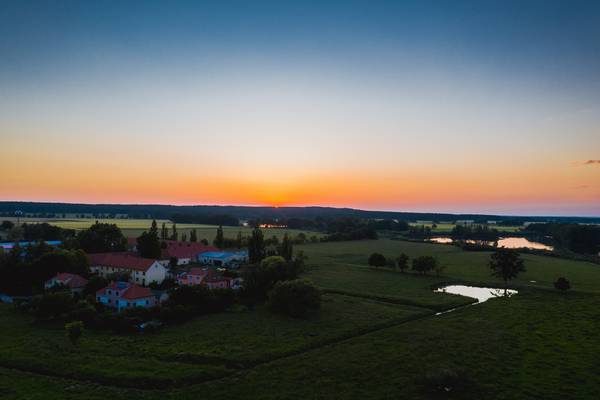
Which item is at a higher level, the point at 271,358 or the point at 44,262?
the point at 44,262

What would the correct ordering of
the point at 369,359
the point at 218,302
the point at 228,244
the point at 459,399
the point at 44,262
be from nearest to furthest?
the point at 459,399
the point at 369,359
the point at 218,302
the point at 44,262
the point at 228,244

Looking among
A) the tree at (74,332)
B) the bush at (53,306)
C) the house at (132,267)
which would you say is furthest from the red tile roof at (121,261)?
the tree at (74,332)

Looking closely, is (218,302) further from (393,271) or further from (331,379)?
(393,271)

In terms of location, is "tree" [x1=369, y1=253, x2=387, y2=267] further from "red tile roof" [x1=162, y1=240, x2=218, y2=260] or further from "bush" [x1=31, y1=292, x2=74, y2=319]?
"bush" [x1=31, y1=292, x2=74, y2=319]

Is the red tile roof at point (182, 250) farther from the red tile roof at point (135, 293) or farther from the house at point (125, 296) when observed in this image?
the red tile roof at point (135, 293)

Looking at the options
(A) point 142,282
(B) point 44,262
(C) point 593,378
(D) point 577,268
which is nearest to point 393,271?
(D) point 577,268

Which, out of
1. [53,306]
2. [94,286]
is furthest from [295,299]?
[94,286]

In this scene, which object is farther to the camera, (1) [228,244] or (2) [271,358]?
(1) [228,244]
